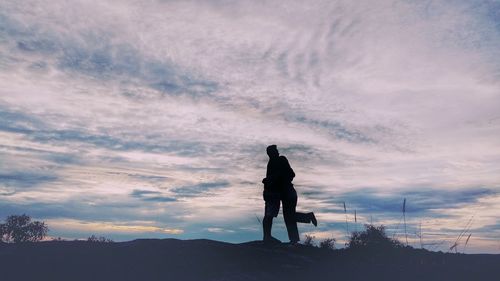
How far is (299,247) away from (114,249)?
5.08 metres

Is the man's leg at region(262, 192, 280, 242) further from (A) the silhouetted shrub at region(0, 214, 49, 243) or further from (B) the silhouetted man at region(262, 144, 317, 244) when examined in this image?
(A) the silhouetted shrub at region(0, 214, 49, 243)

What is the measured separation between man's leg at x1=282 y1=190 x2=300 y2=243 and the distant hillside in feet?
2.93

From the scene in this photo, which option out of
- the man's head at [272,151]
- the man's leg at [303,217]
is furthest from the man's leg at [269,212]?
the man's head at [272,151]

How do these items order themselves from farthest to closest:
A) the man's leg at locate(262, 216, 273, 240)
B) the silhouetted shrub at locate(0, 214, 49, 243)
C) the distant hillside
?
the silhouetted shrub at locate(0, 214, 49, 243) → the man's leg at locate(262, 216, 273, 240) → the distant hillside

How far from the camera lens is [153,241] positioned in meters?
13.2

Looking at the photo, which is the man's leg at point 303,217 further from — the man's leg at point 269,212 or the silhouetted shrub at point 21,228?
the silhouetted shrub at point 21,228

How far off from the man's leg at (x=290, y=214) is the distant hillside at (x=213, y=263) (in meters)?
0.89

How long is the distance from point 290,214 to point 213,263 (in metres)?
3.32

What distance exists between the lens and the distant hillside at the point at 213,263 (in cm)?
1077

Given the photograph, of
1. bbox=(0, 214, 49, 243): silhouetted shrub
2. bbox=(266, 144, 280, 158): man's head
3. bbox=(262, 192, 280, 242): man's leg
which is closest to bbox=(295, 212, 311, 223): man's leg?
bbox=(262, 192, 280, 242): man's leg

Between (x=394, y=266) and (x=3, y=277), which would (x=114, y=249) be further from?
(x=394, y=266)

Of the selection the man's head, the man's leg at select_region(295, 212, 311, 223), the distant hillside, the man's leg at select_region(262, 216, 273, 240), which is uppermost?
the man's head

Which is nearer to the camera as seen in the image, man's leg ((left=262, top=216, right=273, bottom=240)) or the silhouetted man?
man's leg ((left=262, top=216, right=273, bottom=240))

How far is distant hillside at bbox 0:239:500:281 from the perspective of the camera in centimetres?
1077
